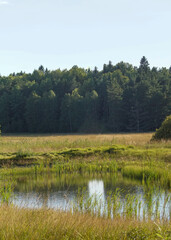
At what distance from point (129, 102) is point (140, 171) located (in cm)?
6400

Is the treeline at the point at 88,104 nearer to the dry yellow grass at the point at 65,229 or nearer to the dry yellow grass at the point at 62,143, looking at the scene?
the dry yellow grass at the point at 62,143

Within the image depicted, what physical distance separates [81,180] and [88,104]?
72.8m

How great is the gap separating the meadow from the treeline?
157 feet

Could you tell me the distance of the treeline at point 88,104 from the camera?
255ft

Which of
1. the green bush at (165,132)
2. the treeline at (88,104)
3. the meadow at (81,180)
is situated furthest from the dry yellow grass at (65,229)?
the treeline at (88,104)

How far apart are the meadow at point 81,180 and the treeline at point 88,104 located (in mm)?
47824

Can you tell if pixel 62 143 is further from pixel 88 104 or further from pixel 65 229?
pixel 88 104

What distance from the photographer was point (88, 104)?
91.3m

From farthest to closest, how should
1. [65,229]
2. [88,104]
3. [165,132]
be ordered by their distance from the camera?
1. [88,104]
2. [165,132]
3. [65,229]

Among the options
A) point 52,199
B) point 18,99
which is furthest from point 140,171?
point 18,99

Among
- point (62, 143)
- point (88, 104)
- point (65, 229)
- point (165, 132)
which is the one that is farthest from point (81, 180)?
point (88, 104)

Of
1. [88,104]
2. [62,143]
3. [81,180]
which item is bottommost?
[81,180]

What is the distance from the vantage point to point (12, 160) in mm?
25312

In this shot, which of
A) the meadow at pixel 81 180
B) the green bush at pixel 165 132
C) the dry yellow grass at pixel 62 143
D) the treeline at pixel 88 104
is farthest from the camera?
the treeline at pixel 88 104
